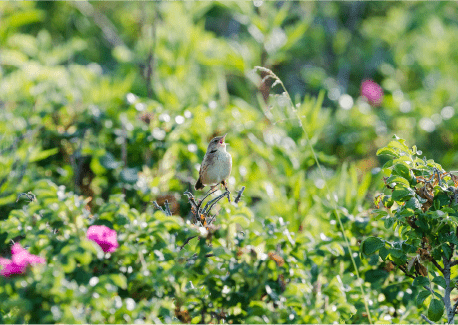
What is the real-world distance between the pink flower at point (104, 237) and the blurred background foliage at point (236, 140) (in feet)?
0.21

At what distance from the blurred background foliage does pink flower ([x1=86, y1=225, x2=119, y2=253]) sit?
63 millimetres

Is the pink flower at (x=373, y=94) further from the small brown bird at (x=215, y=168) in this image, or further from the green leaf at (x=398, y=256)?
the green leaf at (x=398, y=256)

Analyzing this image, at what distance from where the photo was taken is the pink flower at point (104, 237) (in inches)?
50.4

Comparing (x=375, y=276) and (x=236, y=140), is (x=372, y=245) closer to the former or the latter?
(x=375, y=276)

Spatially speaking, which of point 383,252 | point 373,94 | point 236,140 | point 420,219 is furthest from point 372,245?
point 373,94

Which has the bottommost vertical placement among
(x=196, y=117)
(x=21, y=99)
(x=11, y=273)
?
(x=21, y=99)

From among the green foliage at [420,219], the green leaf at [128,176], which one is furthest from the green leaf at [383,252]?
the green leaf at [128,176]

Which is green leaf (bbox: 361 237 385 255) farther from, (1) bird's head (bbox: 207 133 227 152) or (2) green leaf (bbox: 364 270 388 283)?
(1) bird's head (bbox: 207 133 227 152)

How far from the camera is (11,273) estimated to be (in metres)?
1.23

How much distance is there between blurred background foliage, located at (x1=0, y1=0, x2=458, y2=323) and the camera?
4.98 ft

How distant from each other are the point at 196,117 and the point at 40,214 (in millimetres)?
1365

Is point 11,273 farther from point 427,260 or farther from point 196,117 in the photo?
point 196,117

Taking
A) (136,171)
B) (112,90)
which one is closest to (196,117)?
(136,171)

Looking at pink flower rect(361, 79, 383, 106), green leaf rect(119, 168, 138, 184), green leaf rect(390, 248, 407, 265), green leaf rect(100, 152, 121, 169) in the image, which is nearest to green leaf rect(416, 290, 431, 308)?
green leaf rect(390, 248, 407, 265)
